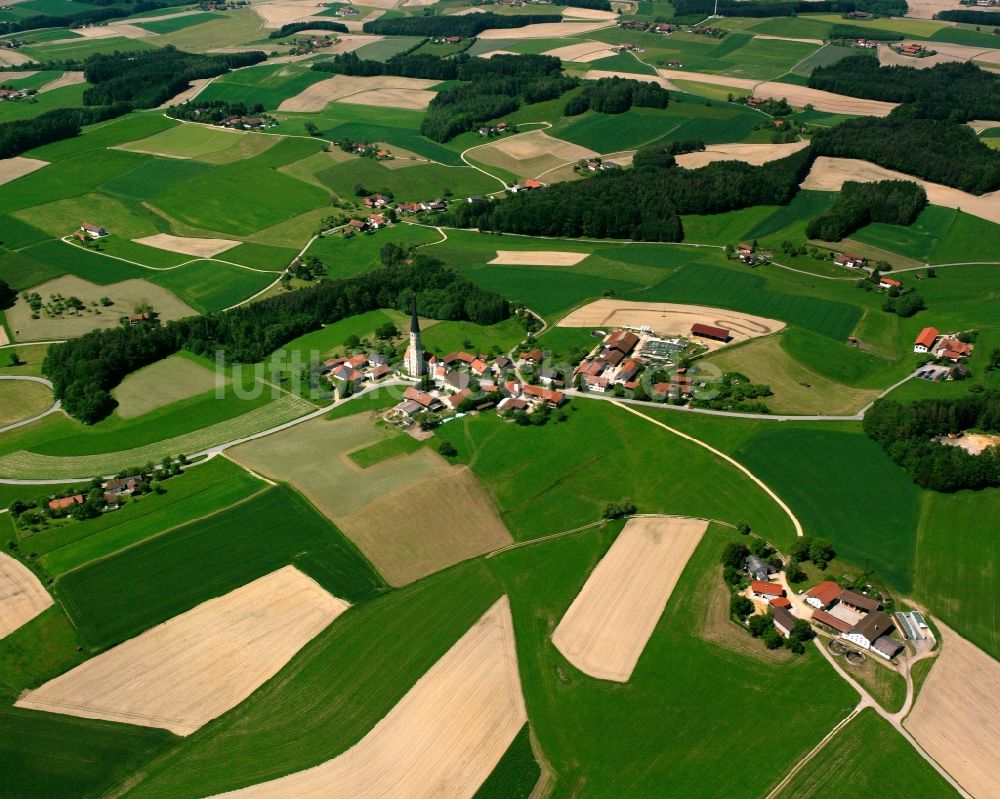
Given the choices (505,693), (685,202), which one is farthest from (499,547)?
(685,202)

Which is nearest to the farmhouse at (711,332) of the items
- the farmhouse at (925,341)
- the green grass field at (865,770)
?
the farmhouse at (925,341)

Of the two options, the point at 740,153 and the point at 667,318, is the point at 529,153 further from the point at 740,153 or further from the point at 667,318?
the point at 667,318

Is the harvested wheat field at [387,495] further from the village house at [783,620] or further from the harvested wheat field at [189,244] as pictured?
the harvested wheat field at [189,244]

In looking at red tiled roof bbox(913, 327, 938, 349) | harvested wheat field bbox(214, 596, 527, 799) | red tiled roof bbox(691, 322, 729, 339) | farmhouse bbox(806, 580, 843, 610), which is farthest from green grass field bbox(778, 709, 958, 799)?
red tiled roof bbox(913, 327, 938, 349)

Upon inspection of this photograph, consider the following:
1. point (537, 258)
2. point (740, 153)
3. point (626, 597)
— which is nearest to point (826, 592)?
point (626, 597)

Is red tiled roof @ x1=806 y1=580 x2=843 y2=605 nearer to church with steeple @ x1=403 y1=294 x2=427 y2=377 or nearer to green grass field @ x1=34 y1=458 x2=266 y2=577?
green grass field @ x1=34 y1=458 x2=266 y2=577

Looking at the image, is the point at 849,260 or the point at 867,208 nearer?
the point at 849,260
